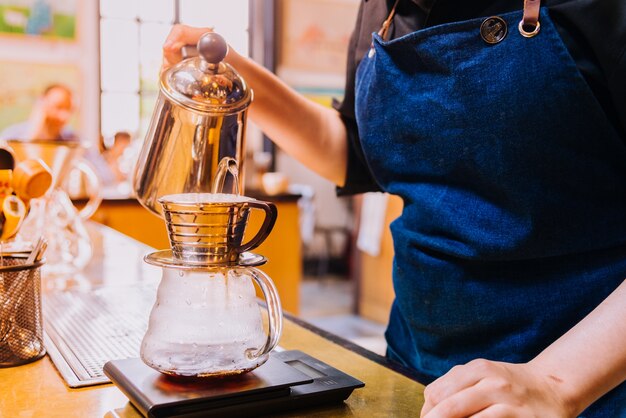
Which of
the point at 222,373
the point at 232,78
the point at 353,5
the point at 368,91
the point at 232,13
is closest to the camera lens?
the point at 222,373

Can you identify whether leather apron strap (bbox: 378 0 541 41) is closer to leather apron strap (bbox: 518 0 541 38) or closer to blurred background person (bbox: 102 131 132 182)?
leather apron strap (bbox: 518 0 541 38)

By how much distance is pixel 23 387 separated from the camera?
766mm

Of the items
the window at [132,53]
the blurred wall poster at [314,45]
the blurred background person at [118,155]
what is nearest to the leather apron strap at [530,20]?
the blurred background person at [118,155]

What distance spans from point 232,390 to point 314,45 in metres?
7.06

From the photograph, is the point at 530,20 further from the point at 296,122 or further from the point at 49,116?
the point at 49,116

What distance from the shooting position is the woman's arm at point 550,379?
22.9 inches

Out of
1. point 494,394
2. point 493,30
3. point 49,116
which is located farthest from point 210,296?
point 49,116

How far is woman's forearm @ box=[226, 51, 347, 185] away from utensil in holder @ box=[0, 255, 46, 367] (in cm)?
47

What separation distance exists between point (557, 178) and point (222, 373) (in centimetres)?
48

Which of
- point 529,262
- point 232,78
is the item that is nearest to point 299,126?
point 232,78

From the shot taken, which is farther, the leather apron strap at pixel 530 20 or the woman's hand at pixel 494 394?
the leather apron strap at pixel 530 20

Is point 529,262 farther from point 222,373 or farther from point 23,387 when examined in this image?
point 23,387

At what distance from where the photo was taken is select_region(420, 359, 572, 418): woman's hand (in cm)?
58

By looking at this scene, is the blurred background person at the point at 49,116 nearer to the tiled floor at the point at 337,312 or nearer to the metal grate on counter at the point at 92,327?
the tiled floor at the point at 337,312
